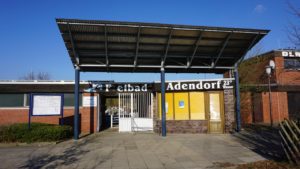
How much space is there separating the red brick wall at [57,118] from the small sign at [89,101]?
0.21 m

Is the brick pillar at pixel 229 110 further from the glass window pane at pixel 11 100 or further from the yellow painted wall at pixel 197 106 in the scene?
the glass window pane at pixel 11 100

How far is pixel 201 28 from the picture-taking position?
12.0 metres

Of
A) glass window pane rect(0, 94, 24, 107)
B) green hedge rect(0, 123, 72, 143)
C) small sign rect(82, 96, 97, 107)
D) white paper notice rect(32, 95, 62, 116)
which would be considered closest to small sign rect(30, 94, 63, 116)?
white paper notice rect(32, 95, 62, 116)

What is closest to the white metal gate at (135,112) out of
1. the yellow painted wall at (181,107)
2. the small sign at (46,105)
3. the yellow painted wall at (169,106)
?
the yellow painted wall at (169,106)

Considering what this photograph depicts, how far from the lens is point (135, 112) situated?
52.7 feet

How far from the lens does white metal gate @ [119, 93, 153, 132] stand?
15938 mm

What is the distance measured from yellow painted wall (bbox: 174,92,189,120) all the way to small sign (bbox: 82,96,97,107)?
540 cm

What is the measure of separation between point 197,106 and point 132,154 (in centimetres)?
671

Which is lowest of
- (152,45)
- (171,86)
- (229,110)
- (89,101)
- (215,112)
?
(215,112)

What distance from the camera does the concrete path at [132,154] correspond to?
7.95 metres

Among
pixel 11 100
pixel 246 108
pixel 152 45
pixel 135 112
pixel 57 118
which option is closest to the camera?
pixel 152 45

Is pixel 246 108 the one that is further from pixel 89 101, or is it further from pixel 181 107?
pixel 89 101

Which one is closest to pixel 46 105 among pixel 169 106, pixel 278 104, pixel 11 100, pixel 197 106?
pixel 11 100

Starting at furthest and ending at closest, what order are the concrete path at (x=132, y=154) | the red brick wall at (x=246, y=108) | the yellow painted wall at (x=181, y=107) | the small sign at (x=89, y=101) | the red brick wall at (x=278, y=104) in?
1. the red brick wall at (x=278, y=104)
2. the red brick wall at (x=246, y=108)
3. the small sign at (x=89, y=101)
4. the yellow painted wall at (x=181, y=107)
5. the concrete path at (x=132, y=154)
